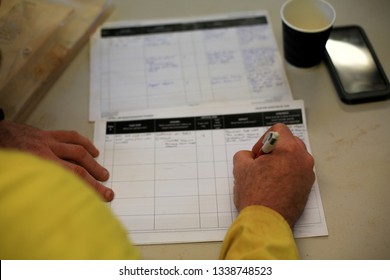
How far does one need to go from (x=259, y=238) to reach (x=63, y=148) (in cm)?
38

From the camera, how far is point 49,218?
373 millimetres

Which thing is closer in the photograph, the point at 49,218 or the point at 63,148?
the point at 49,218

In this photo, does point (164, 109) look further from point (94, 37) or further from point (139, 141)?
point (94, 37)

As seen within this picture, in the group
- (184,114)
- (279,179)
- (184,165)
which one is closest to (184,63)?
(184,114)

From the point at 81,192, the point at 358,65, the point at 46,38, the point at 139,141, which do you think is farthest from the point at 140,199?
the point at 358,65

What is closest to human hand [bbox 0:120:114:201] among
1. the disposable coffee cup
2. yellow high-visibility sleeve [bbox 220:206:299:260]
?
yellow high-visibility sleeve [bbox 220:206:299:260]

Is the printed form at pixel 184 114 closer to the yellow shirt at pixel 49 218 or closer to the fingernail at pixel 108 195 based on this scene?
the fingernail at pixel 108 195

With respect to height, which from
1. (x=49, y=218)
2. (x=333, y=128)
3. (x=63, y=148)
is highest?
(x=49, y=218)

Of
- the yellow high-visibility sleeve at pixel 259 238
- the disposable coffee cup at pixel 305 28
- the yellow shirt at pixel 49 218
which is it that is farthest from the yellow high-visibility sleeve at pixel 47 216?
the disposable coffee cup at pixel 305 28

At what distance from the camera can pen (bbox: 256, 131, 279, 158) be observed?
590 millimetres

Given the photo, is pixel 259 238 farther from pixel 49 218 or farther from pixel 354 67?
pixel 354 67

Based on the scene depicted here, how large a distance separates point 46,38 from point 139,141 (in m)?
0.31

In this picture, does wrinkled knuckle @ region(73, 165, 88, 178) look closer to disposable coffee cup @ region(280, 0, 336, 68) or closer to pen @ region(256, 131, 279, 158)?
pen @ region(256, 131, 279, 158)

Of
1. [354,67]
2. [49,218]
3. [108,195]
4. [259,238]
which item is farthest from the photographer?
[354,67]
